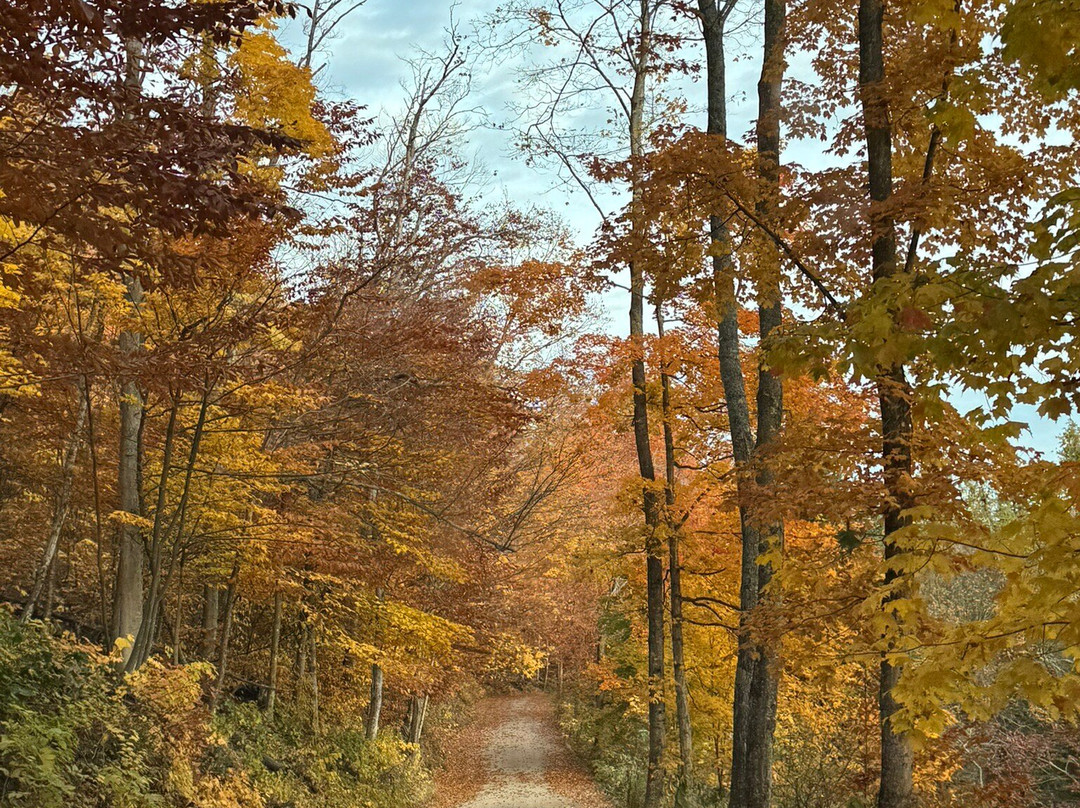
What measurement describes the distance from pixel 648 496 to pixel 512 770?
1158cm

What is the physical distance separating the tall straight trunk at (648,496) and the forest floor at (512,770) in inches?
217

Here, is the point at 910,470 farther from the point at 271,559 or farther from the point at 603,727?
the point at 603,727

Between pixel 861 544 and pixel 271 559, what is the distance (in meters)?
7.20

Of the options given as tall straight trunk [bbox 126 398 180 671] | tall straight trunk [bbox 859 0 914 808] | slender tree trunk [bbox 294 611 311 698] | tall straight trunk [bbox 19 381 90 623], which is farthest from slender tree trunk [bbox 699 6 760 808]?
slender tree trunk [bbox 294 611 311 698]

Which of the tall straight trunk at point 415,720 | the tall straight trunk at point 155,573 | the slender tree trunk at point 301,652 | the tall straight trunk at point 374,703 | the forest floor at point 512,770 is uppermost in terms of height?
the tall straight trunk at point 155,573

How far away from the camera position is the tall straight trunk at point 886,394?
16.3ft

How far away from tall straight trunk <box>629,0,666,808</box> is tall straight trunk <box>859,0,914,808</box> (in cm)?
601

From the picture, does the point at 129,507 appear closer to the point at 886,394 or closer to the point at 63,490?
the point at 63,490

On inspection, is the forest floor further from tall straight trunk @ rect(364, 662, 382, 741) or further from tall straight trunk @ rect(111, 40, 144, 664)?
tall straight trunk @ rect(111, 40, 144, 664)

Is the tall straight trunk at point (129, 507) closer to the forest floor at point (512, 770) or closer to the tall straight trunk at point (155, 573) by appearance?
the tall straight trunk at point (155, 573)

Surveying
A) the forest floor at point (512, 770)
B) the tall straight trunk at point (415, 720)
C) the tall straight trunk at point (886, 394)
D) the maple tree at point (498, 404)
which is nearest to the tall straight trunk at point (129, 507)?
the maple tree at point (498, 404)

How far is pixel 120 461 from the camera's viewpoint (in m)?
8.80

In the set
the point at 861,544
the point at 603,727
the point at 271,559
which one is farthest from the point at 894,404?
the point at 603,727

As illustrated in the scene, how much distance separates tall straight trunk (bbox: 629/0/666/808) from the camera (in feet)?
40.1
